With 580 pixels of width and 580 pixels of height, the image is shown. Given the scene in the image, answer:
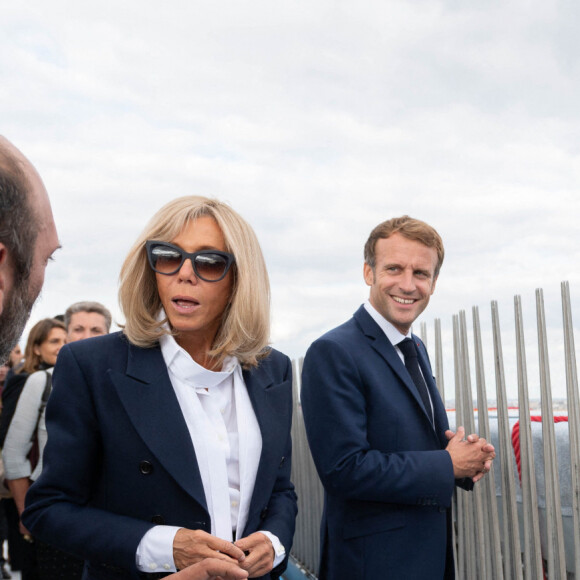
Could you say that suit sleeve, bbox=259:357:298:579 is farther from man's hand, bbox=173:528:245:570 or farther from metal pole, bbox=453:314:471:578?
metal pole, bbox=453:314:471:578

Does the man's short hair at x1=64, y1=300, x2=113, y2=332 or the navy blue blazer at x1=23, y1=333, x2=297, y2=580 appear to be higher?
the man's short hair at x1=64, y1=300, x2=113, y2=332

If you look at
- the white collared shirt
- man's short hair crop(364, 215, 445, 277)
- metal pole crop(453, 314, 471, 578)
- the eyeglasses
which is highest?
man's short hair crop(364, 215, 445, 277)

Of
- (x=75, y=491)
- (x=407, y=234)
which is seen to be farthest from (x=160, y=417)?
(x=407, y=234)

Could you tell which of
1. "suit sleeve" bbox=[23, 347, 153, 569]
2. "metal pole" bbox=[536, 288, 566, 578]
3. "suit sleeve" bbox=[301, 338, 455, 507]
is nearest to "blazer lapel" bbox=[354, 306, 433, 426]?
"suit sleeve" bbox=[301, 338, 455, 507]

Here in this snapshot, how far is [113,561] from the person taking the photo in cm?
187

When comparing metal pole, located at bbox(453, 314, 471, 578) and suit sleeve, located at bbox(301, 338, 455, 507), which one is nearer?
suit sleeve, located at bbox(301, 338, 455, 507)

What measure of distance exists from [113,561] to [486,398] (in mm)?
2005

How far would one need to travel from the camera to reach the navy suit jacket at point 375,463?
2.57m

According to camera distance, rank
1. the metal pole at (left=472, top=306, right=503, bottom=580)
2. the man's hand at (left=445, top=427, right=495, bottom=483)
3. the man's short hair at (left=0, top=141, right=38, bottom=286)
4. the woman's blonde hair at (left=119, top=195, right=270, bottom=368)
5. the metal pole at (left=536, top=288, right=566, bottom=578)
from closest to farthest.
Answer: the man's short hair at (left=0, top=141, right=38, bottom=286), the woman's blonde hair at (left=119, top=195, right=270, bottom=368), the man's hand at (left=445, top=427, right=495, bottom=483), the metal pole at (left=536, top=288, right=566, bottom=578), the metal pole at (left=472, top=306, right=503, bottom=580)

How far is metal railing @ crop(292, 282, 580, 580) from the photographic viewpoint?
2.84m

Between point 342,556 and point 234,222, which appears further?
point 342,556

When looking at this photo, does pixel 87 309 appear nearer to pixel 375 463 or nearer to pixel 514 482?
pixel 375 463

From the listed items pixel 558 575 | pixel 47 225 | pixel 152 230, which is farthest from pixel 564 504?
pixel 47 225

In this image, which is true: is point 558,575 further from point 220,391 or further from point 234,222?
point 234,222
